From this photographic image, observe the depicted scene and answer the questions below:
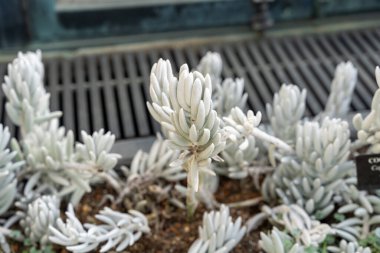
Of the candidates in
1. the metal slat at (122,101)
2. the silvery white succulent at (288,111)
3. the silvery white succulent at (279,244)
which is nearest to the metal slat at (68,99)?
the metal slat at (122,101)

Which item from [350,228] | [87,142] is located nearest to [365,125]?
[350,228]

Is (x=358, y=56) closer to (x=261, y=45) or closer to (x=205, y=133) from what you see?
(x=261, y=45)

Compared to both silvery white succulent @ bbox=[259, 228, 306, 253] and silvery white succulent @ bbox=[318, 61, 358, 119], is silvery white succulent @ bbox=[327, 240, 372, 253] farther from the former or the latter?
silvery white succulent @ bbox=[318, 61, 358, 119]

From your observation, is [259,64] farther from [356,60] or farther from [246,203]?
[246,203]

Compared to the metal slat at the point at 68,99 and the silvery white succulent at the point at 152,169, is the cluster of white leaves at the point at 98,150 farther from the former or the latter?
the metal slat at the point at 68,99

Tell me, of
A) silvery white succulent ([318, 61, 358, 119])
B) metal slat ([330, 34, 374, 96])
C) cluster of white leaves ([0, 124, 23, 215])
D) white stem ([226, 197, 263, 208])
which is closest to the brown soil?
white stem ([226, 197, 263, 208])

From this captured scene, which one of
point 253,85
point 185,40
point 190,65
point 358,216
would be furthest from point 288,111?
point 185,40

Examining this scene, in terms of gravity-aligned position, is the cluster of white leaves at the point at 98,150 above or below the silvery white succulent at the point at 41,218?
above
